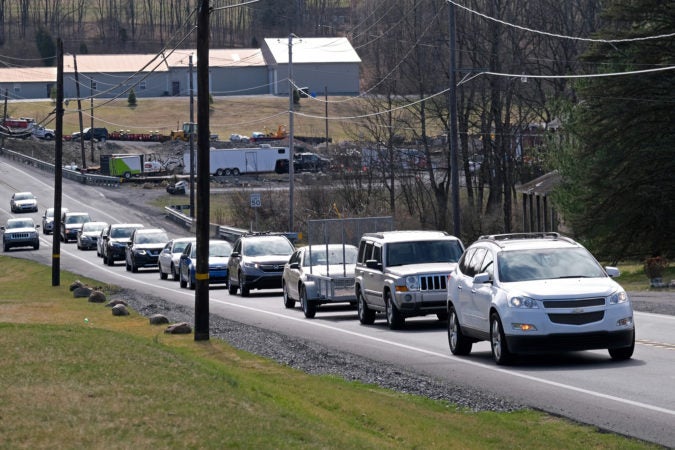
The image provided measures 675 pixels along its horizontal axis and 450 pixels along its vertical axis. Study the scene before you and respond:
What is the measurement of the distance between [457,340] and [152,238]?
109ft

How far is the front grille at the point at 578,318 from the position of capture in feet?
50.9

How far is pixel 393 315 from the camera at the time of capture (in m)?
22.8

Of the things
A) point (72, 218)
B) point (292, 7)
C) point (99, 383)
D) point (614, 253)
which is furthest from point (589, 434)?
point (292, 7)

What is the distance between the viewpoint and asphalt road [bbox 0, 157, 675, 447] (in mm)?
12062

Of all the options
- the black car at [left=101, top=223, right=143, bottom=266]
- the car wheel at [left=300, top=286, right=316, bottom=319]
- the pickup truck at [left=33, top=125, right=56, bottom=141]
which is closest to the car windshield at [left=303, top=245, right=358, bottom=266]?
the car wheel at [left=300, top=286, right=316, bottom=319]

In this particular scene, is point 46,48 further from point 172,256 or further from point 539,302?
point 539,302

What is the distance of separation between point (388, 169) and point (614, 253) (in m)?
33.3

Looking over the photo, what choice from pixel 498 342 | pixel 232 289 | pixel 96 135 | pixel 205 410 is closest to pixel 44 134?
pixel 96 135

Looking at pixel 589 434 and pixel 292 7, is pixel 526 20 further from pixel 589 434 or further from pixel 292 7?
pixel 292 7

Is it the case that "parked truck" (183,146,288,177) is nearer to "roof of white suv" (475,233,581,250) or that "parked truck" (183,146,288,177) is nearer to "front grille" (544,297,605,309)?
"roof of white suv" (475,233,581,250)

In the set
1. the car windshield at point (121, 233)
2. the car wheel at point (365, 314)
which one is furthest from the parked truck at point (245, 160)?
the car wheel at point (365, 314)

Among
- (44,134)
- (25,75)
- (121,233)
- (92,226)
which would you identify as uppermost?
(25,75)

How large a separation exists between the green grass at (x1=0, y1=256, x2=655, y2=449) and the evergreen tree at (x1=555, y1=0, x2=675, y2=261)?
2680cm

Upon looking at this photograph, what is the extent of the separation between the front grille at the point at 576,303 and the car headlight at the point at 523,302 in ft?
0.53
